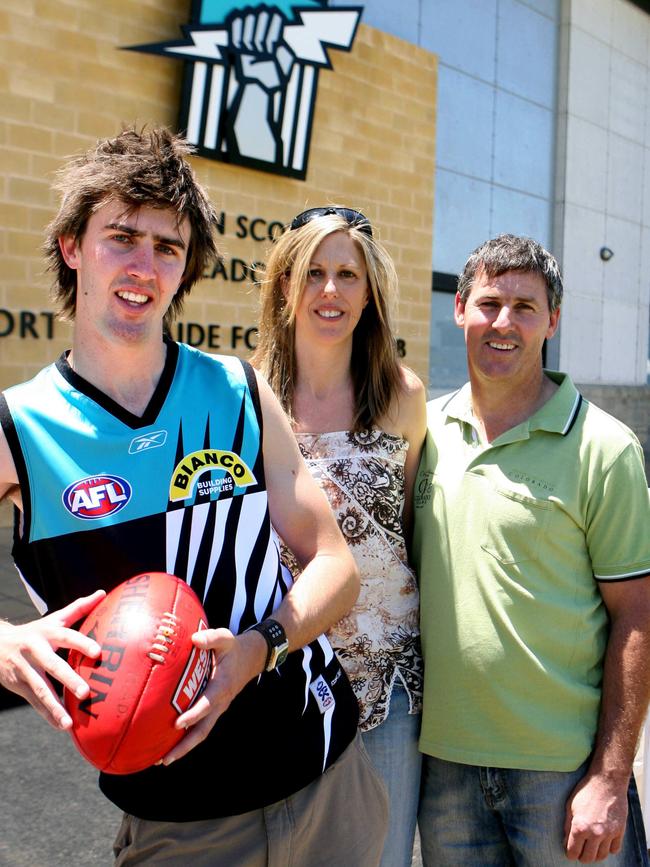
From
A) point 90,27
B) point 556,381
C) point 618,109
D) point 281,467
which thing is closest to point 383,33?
point 90,27

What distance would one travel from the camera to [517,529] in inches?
88.7

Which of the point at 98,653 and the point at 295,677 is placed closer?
the point at 98,653

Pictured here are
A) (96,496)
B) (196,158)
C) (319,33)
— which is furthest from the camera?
(319,33)

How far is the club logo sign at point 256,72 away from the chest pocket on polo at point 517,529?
794 centimetres

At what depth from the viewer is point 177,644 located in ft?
5.19

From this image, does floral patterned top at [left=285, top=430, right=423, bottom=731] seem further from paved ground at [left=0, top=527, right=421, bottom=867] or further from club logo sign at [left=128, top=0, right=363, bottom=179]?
club logo sign at [left=128, top=0, right=363, bottom=179]

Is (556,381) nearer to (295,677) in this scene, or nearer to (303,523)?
(303,523)

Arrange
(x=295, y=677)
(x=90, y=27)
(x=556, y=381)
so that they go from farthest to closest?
(x=90, y=27) → (x=556, y=381) → (x=295, y=677)

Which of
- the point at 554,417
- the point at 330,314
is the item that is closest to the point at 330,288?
the point at 330,314

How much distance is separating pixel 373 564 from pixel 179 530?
79 centimetres

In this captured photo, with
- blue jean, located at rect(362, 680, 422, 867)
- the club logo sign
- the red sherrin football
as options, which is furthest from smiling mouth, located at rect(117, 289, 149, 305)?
the club logo sign

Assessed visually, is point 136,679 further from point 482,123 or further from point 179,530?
point 482,123

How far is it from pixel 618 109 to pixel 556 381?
52.7 feet

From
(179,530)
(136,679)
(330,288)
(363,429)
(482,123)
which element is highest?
(482,123)
